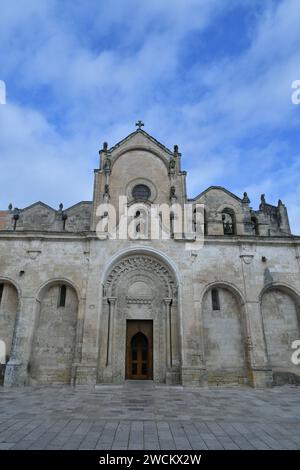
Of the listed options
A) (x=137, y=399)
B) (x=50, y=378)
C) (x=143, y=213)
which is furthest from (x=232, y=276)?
(x=50, y=378)

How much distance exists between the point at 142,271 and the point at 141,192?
5.55m

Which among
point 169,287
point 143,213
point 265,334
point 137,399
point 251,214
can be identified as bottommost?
point 137,399

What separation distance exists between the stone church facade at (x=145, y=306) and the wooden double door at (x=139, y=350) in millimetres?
51

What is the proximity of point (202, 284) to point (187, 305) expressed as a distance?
4.93ft

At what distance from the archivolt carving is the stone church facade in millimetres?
57

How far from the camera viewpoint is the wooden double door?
48.1 feet

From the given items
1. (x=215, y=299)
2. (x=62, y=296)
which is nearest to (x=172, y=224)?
(x=215, y=299)

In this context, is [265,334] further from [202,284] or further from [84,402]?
[84,402]

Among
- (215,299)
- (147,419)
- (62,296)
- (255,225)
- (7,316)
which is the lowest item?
(147,419)

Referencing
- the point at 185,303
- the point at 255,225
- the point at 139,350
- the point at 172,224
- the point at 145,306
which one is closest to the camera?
the point at 185,303

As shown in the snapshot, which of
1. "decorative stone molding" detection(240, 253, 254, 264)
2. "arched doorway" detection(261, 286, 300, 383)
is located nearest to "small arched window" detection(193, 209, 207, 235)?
"decorative stone molding" detection(240, 253, 254, 264)

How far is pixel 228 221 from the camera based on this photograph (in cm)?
1991

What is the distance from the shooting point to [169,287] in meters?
15.6

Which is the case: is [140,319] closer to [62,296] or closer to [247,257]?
[62,296]
